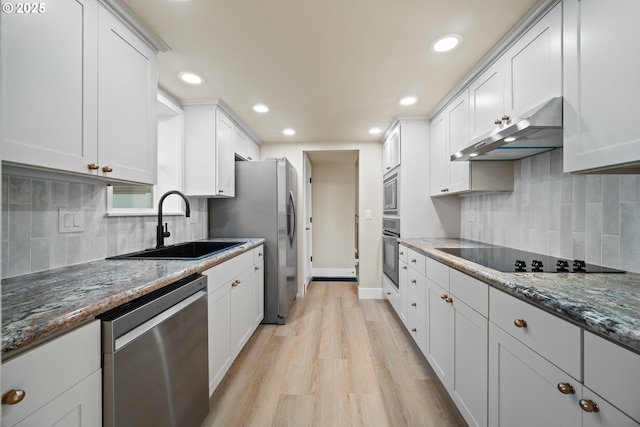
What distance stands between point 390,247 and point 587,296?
2.41 metres

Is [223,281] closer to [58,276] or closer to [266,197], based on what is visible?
[58,276]

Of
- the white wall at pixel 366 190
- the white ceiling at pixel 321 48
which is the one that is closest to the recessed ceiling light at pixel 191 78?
the white ceiling at pixel 321 48

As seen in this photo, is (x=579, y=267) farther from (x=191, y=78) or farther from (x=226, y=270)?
(x=191, y=78)

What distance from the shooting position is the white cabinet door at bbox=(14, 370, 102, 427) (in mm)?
826

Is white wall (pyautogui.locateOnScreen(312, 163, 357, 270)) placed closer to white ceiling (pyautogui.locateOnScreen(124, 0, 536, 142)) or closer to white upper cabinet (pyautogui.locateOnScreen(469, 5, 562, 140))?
white ceiling (pyautogui.locateOnScreen(124, 0, 536, 142))

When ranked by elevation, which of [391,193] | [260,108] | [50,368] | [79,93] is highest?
[260,108]

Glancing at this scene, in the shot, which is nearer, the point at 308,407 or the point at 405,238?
the point at 308,407

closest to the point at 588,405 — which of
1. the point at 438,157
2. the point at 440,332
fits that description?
the point at 440,332

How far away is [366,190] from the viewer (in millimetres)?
4086

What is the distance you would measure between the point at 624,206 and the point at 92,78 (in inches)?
101

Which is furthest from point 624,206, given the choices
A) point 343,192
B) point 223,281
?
point 343,192

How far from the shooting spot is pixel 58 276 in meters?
1.34

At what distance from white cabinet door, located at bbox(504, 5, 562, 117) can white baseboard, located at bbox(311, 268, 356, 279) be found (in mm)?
3997

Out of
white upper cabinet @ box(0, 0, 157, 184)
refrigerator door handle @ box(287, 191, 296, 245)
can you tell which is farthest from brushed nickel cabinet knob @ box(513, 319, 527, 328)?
refrigerator door handle @ box(287, 191, 296, 245)
